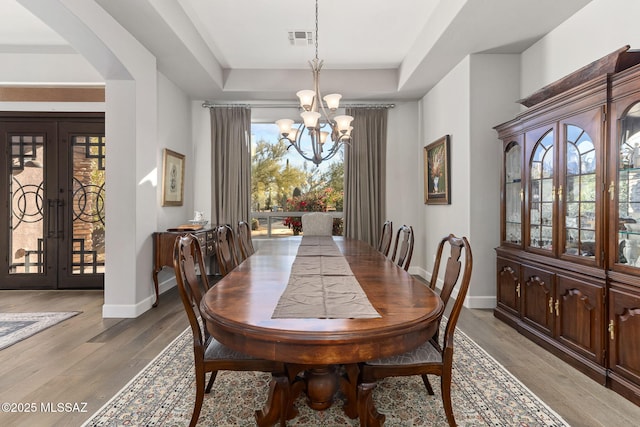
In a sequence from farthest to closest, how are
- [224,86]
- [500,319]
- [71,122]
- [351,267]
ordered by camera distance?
[224,86], [71,122], [500,319], [351,267]

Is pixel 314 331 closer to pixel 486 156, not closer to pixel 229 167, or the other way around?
pixel 486 156

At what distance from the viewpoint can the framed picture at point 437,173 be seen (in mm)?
4473

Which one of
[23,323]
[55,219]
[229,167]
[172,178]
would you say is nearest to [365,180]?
[229,167]

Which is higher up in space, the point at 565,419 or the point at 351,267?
the point at 351,267

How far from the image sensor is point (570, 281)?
2.54m

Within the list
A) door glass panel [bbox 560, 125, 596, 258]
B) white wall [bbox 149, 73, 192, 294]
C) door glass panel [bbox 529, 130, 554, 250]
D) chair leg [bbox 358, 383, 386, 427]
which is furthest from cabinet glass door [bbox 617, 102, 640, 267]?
white wall [bbox 149, 73, 192, 294]

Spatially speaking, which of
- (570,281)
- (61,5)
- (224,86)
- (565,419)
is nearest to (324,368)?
(565,419)

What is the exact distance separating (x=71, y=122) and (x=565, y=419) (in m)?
5.90

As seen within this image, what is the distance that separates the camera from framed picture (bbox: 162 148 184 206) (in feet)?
14.7

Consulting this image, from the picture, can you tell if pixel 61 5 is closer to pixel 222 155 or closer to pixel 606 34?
pixel 222 155

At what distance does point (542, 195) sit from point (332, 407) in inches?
95.6

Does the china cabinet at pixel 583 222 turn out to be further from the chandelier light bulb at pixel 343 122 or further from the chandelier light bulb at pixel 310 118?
the chandelier light bulb at pixel 310 118

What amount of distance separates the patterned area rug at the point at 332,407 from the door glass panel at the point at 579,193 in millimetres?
1067

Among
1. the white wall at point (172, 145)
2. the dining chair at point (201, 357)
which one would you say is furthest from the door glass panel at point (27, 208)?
the dining chair at point (201, 357)
